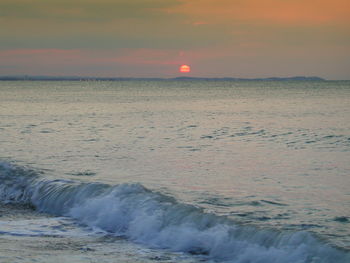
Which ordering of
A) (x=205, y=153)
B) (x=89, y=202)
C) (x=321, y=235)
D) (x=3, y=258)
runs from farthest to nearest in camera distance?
(x=205, y=153) < (x=89, y=202) < (x=321, y=235) < (x=3, y=258)

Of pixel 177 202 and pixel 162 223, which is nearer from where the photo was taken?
pixel 162 223

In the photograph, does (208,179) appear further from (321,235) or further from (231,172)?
(321,235)

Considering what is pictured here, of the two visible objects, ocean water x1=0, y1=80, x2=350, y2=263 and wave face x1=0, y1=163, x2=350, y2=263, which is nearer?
wave face x1=0, y1=163, x2=350, y2=263

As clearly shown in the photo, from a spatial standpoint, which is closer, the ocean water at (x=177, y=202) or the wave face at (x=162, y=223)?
the wave face at (x=162, y=223)

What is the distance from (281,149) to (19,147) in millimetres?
11348

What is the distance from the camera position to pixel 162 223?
1109cm

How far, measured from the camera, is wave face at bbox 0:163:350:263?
9148 mm

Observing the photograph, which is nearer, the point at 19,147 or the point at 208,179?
the point at 208,179

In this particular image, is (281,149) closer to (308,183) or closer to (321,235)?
(308,183)

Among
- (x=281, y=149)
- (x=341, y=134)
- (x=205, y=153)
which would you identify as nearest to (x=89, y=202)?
(x=205, y=153)

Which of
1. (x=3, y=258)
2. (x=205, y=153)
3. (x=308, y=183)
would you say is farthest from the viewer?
(x=205, y=153)

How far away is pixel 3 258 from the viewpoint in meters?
8.80

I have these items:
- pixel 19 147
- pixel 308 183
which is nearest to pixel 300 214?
pixel 308 183

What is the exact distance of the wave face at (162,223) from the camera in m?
9.15
